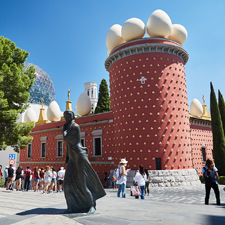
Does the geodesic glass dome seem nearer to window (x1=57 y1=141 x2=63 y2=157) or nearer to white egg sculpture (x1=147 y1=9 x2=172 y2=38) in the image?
window (x1=57 y1=141 x2=63 y2=157)

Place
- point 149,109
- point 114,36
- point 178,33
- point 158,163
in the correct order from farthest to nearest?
point 114,36 < point 178,33 < point 149,109 < point 158,163

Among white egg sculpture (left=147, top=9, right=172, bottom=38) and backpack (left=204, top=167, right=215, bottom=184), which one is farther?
white egg sculpture (left=147, top=9, right=172, bottom=38)

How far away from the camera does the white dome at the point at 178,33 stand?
19.7 m

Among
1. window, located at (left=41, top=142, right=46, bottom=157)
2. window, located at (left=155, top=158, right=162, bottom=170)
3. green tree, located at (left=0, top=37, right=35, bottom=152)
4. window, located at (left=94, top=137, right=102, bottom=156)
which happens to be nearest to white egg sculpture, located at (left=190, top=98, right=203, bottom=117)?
window, located at (left=155, top=158, right=162, bottom=170)

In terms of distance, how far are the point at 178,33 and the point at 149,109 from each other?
825 centimetres

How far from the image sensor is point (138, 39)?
18.6 metres

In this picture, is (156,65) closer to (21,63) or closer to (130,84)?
(130,84)

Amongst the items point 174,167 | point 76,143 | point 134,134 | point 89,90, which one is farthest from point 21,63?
point 89,90

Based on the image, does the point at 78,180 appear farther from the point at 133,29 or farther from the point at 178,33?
the point at 178,33

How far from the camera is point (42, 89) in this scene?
51812 mm

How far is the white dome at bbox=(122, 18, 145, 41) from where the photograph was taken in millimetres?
18531

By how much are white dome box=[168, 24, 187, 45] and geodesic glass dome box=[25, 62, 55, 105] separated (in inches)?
1428

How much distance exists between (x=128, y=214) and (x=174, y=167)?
12.8m

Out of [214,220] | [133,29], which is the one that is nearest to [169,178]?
[214,220]
